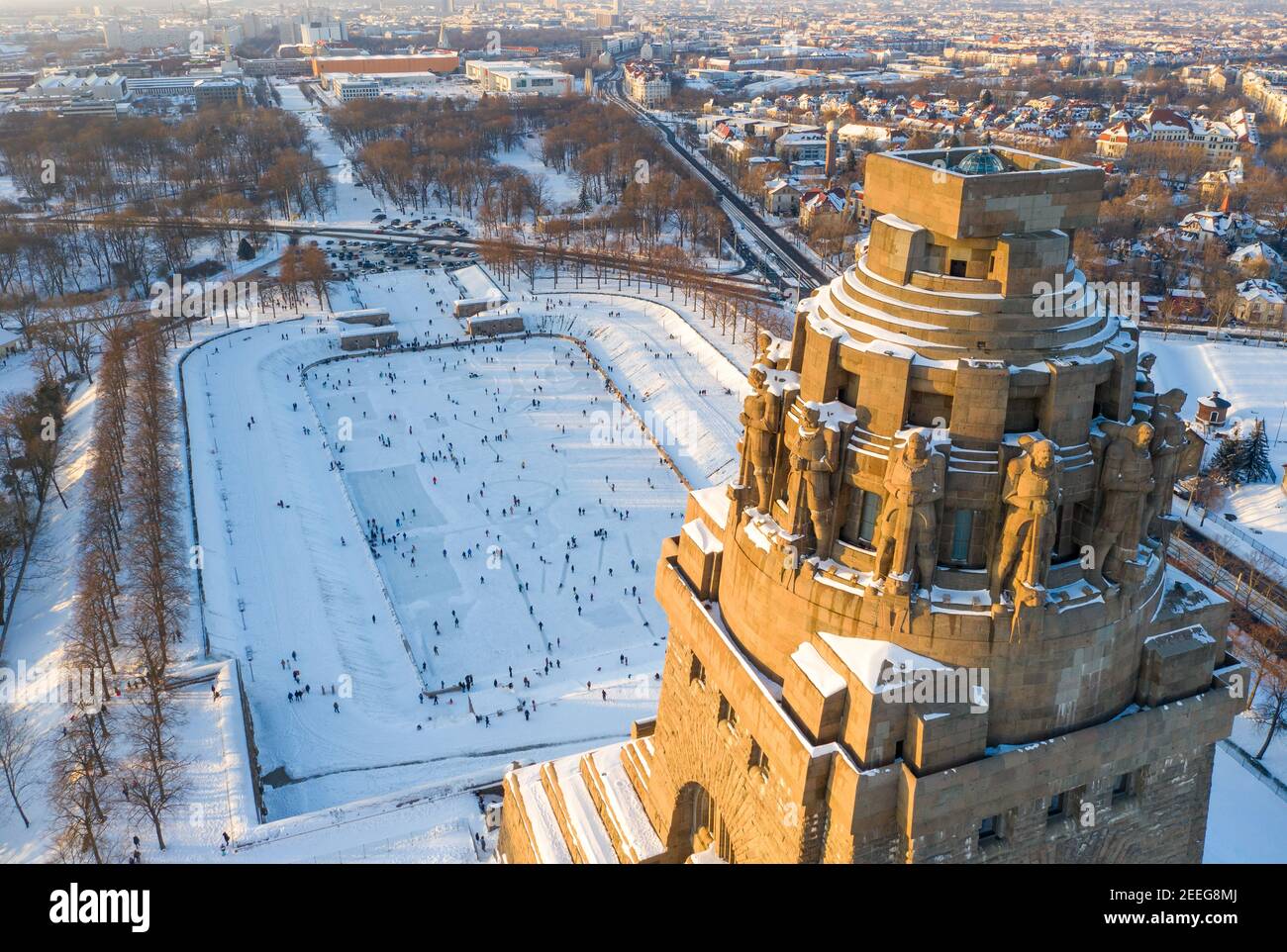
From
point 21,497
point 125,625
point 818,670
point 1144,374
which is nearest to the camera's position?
point 818,670

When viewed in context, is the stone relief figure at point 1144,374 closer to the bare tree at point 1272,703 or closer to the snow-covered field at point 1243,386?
the bare tree at point 1272,703

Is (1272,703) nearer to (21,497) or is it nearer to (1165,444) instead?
(1165,444)

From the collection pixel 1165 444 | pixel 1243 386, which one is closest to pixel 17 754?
pixel 1165 444

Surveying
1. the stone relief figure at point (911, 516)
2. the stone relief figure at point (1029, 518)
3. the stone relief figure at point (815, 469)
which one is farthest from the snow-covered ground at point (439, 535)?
the stone relief figure at point (1029, 518)

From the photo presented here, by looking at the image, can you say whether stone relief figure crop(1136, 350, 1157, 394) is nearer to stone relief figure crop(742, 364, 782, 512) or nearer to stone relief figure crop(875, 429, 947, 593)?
stone relief figure crop(875, 429, 947, 593)

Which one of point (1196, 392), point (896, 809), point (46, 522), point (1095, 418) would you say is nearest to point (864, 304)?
point (1095, 418)

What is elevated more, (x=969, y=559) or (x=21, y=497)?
(x=969, y=559)

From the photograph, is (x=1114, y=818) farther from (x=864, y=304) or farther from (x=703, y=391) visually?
(x=703, y=391)
